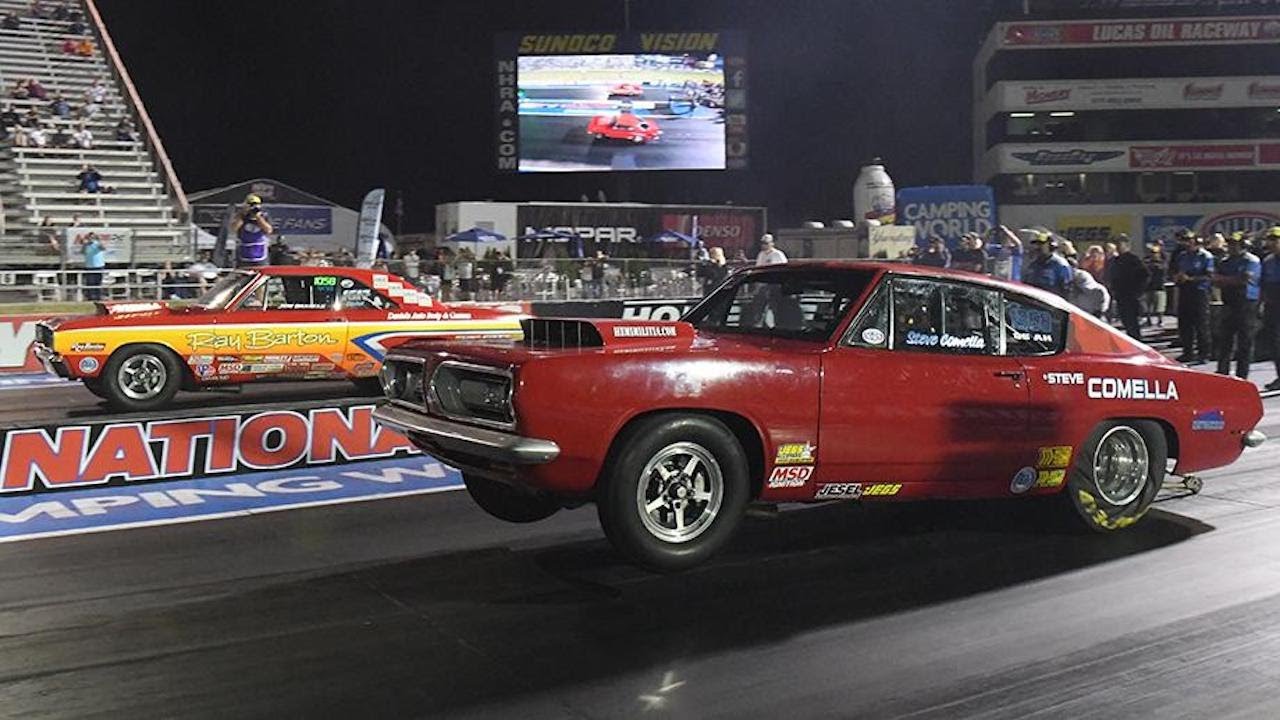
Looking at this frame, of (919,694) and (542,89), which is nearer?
(919,694)

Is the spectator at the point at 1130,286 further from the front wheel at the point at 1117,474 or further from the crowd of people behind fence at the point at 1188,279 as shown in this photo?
the front wheel at the point at 1117,474

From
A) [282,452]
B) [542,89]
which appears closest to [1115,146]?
[542,89]

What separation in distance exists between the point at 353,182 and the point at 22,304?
3535cm

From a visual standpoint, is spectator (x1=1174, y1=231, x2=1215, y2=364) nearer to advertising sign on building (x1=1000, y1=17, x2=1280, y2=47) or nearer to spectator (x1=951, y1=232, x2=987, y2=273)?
spectator (x1=951, y1=232, x2=987, y2=273)

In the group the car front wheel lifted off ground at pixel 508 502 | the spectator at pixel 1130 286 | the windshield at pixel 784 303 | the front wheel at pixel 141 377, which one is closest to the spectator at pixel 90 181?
the front wheel at pixel 141 377

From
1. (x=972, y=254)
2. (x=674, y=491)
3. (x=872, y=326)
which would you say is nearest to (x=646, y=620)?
(x=674, y=491)

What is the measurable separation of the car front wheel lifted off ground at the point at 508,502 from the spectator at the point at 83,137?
78.4ft

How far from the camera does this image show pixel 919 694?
12.3 ft

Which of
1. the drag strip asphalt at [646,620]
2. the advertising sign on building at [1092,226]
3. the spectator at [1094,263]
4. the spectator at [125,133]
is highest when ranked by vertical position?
the spectator at [125,133]

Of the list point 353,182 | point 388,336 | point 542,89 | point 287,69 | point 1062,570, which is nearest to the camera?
point 1062,570

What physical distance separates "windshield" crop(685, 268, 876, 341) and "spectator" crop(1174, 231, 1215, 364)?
10.1 metres

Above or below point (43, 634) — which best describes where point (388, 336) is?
above

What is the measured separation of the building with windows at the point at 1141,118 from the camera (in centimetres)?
5197

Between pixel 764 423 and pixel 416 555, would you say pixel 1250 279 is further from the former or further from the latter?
pixel 416 555
